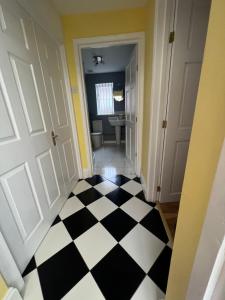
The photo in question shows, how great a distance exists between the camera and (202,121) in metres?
0.45

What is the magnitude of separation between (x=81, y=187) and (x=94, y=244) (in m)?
1.02

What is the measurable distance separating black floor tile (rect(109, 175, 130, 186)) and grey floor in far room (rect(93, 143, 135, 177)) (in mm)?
114

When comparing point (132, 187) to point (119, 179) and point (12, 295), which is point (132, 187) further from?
point (12, 295)

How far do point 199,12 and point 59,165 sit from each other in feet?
6.65

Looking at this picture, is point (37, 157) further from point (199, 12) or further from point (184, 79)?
point (199, 12)

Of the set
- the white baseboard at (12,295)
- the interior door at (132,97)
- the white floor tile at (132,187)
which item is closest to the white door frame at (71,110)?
the white floor tile at (132,187)

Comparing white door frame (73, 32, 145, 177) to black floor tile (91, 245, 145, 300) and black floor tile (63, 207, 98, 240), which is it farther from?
black floor tile (91, 245, 145, 300)

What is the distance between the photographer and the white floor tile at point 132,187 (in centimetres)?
203

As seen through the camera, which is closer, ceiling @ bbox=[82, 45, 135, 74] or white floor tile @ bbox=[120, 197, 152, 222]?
white floor tile @ bbox=[120, 197, 152, 222]

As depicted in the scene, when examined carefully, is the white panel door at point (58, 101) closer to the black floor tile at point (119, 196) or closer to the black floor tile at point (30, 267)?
the black floor tile at point (119, 196)

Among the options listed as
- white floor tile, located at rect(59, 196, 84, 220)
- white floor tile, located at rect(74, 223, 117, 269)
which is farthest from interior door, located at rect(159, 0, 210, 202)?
white floor tile, located at rect(59, 196, 84, 220)

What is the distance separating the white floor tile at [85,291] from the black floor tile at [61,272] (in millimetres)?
33

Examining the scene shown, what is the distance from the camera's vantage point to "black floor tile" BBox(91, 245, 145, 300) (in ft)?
3.13

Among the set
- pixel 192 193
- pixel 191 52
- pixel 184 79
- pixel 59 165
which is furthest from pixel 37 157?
pixel 191 52
